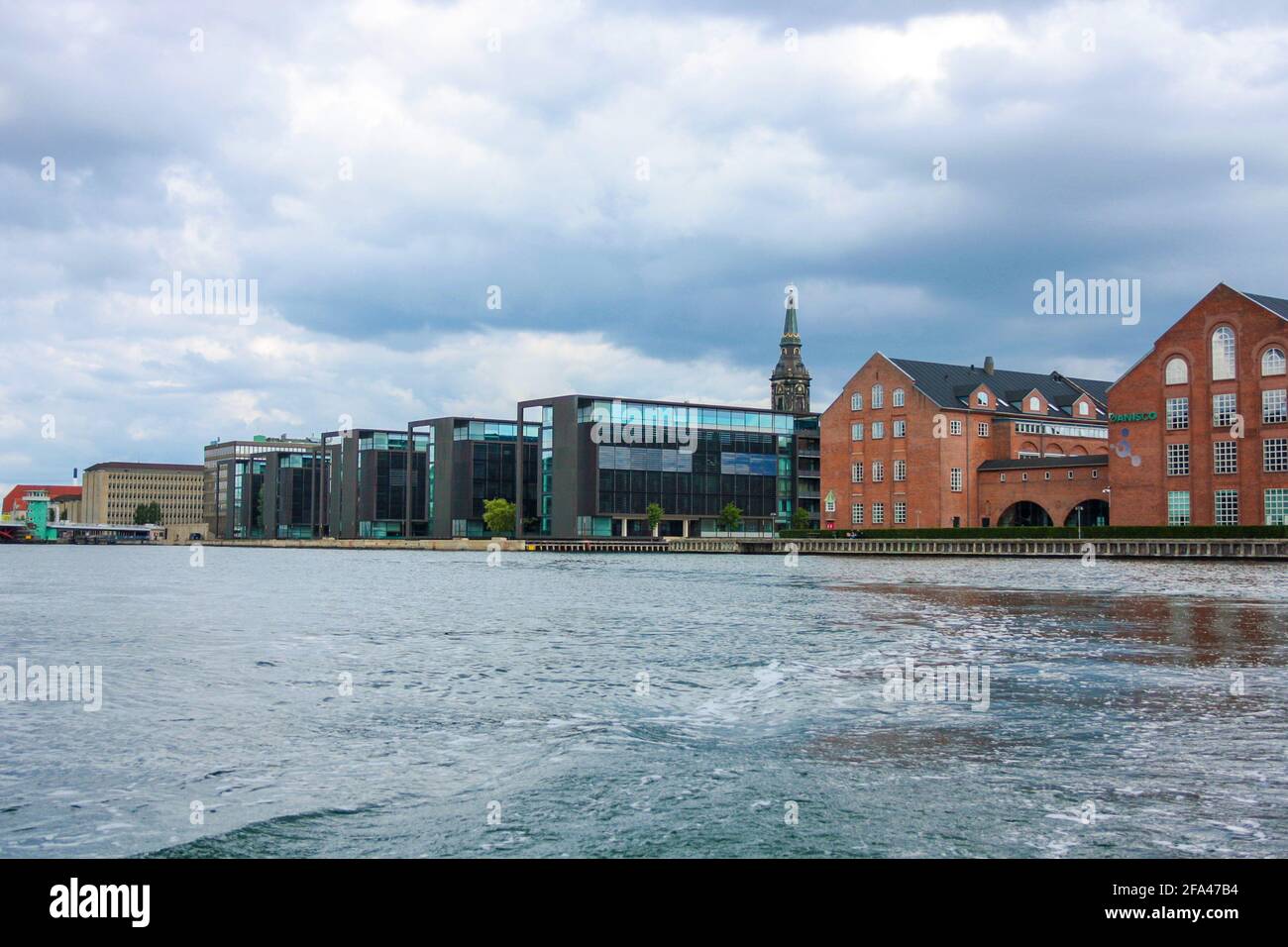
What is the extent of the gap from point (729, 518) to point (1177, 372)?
225 feet

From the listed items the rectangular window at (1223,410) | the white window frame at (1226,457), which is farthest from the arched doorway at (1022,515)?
the rectangular window at (1223,410)

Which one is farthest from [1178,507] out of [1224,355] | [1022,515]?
[1022,515]

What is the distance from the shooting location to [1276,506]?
3253 inches

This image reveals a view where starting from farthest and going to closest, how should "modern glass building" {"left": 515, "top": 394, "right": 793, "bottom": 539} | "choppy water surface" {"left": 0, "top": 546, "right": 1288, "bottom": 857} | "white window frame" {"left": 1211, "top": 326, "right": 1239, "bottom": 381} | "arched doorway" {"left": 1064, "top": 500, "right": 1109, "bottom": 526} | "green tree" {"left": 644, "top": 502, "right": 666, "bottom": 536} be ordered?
1. "modern glass building" {"left": 515, "top": 394, "right": 793, "bottom": 539}
2. "green tree" {"left": 644, "top": 502, "right": 666, "bottom": 536}
3. "arched doorway" {"left": 1064, "top": 500, "right": 1109, "bottom": 526}
4. "white window frame" {"left": 1211, "top": 326, "right": 1239, "bottom": 381}
5. "choppy water surface" {"left": 0, "top": 546, "right": 1288, "bottom": 857}

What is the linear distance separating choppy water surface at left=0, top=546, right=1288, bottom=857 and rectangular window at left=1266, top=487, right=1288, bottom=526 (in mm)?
58679

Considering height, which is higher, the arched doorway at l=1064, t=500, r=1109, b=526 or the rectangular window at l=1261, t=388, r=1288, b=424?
the rectangular window at l=1261, t=388, r=1288, b=424

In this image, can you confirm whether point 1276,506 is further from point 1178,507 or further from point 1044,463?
point 1044,463

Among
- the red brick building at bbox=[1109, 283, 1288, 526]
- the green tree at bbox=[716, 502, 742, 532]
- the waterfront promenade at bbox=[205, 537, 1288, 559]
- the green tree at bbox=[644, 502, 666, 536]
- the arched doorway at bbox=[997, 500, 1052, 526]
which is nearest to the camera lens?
the waterfront promenade at bbox=[205, 537, 1288, 559]

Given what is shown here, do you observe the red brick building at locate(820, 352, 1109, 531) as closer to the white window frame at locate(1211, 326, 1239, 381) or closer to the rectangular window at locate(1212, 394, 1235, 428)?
the rectangular window at locate(1212, 394, 1235, 428)

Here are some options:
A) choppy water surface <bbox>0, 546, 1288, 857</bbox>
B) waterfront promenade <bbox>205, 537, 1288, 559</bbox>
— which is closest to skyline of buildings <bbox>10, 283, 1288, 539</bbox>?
waterfront promenade <bbox>205, 537, 1288, 559</bbox>

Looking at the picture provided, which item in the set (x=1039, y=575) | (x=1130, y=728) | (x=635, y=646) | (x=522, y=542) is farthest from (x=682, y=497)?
(x=1130, y=728)

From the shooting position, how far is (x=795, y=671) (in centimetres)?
2116

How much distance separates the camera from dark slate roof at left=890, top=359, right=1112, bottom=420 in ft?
379
